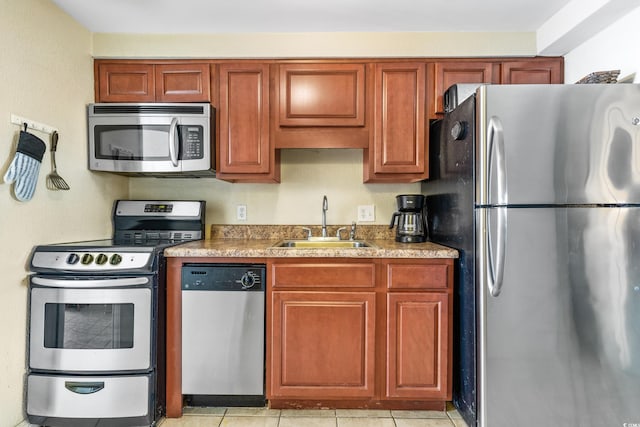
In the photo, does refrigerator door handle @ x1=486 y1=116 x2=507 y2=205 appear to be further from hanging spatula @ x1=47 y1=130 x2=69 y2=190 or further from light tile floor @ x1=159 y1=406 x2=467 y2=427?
hanging spatula @ x1=47 y1=130 x2=69 y2=190

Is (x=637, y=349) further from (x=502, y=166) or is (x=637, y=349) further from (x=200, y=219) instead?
(x=200, y=219)

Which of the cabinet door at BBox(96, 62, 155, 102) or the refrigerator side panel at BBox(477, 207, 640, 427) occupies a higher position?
the cabinet door at BBox(96, 62, 155, 102)

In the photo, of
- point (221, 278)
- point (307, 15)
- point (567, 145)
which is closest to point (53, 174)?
point (221, 278)

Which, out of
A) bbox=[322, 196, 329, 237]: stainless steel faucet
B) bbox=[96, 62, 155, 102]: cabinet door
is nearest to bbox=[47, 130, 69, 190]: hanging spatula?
bbox=[96, 62, 155, 102]: cabinet door

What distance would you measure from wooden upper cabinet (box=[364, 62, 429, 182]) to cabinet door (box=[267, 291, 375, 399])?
95 centimetres

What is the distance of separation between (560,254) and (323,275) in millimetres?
1140

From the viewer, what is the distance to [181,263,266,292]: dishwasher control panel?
1918 millimetres

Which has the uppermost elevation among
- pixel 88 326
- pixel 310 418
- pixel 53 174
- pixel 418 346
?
pixel 53 174

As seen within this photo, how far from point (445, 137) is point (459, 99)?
0.24m

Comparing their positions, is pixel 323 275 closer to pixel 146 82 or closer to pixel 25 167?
pixel 25 167

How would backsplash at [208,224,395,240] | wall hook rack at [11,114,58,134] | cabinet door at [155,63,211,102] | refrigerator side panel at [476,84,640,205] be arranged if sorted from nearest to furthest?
1. refrigerator side panel at [476,84,640,205]
2. wall hook rack at [11,114,58,134]
3. cabinet door at [155,63,211,102]
4. backsplash at [208,224,395,240]

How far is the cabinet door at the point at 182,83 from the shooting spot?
2.28m

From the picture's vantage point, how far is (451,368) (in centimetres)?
192

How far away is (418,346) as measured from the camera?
1.91 metres
